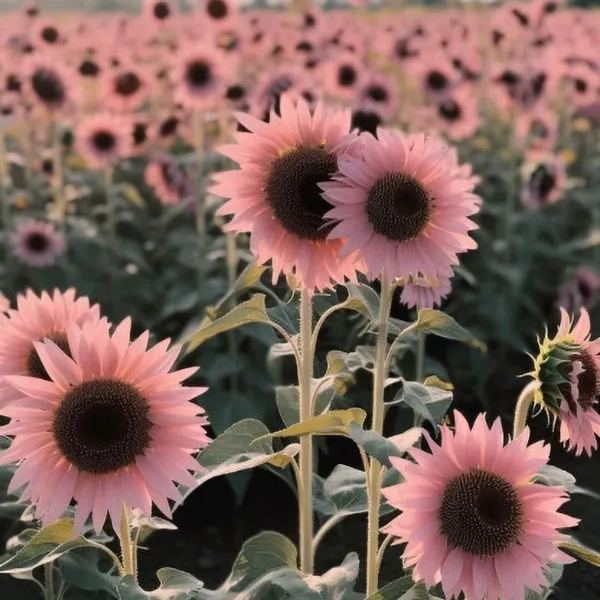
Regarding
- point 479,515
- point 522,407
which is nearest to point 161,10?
point 522,407

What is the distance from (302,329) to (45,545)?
505mm

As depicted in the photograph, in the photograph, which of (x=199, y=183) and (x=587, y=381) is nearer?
(x=587, y=381)

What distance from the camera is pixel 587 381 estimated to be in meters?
1.57

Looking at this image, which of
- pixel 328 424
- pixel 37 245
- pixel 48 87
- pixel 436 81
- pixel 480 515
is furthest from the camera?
pixel 436 81

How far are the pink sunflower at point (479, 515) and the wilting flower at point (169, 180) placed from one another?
3.31m

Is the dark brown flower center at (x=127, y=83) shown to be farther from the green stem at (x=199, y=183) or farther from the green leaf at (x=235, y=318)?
the green leaf at (x=235, y=318)

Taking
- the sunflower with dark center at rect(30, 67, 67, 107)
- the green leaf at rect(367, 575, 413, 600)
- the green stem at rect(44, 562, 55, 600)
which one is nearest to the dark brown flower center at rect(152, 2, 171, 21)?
the sunflower with dark center at rect(30, 67, 67, 107)

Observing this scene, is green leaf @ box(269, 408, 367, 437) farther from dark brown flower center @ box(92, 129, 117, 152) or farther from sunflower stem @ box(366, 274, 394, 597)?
dark brown flower center @ box(92, 129, 117, 152)

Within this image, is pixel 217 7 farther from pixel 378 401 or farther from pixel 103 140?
pixel 378 401

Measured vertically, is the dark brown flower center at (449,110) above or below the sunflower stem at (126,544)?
above

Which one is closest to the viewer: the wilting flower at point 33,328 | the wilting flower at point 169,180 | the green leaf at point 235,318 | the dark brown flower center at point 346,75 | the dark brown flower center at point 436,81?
the green leaf at point 235,318

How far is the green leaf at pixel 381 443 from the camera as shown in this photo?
145 centimetres

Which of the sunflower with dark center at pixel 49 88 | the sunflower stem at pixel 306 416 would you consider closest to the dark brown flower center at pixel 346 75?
the sunflower with dark center at pixel 49 88

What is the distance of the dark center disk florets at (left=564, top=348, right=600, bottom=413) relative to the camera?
5.07 ft
